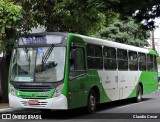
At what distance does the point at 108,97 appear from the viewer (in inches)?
634

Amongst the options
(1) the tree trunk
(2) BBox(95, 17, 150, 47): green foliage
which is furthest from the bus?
(2) BBox(95, 17, 150, 47): green foliage

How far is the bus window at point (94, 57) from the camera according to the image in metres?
14.5

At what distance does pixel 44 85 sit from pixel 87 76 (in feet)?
6.44

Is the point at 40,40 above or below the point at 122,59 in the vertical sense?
above

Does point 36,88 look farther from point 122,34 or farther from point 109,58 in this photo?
point 122,34

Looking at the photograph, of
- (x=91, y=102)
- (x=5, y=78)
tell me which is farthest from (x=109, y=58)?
(x=5, y=78)

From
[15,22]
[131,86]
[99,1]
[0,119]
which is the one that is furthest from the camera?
[131,86]

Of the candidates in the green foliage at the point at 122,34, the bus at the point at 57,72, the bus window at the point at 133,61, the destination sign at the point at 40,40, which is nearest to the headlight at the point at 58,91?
the bus at the point at 57,72

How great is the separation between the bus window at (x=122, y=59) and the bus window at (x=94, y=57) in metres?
2.09

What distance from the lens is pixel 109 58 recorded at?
16.3m

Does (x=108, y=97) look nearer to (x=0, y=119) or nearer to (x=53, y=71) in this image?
(x=53, y=71)

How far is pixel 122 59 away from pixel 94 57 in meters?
3.26

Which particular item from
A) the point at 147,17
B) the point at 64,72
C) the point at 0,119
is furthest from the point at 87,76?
the point at 147,17

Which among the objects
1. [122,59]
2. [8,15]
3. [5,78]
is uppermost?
[8,15]
